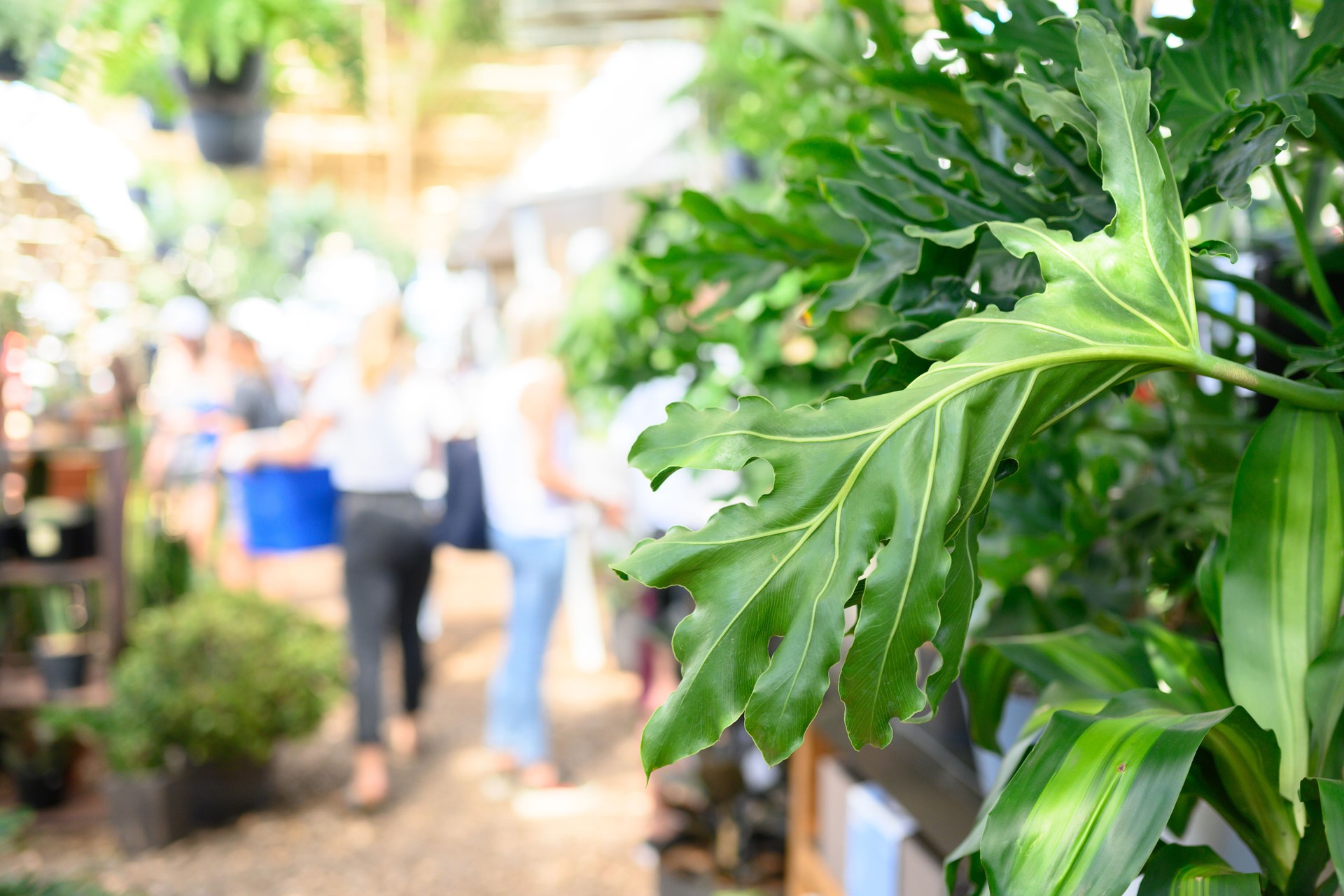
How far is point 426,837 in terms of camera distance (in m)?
3.10

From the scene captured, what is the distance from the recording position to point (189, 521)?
5164 mm

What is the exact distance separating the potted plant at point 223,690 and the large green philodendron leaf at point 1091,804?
279cm

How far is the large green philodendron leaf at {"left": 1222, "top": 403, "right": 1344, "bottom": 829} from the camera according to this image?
688mm

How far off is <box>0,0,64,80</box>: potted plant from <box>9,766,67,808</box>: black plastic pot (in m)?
2.07

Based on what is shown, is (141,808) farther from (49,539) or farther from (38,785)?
(49,539)

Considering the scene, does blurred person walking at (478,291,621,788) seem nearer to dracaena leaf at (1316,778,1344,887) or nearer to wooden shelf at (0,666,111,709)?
wooden shelf at (0,666,111,709)

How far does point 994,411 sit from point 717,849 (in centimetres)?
187

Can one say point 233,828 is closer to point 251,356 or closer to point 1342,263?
point 251,356

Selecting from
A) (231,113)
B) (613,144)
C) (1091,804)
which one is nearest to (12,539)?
(231,113)

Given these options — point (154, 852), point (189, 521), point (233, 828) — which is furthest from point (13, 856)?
point (189, 521)

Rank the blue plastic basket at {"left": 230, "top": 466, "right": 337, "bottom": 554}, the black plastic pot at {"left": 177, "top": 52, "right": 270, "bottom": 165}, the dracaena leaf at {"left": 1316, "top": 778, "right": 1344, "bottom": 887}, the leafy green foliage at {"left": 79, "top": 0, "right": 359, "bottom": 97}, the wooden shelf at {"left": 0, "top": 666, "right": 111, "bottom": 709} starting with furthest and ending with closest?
the blue plastic basket at {"left": 230, "top": 466, "right": 337, "bottom": 554} → the wooden shelf at {"left": 0, "top": 666, "right": 111, "bottom": 709} → the black plastic pot at {"left": 177, "top": 52, "right": 270, "bottom": 165} → the leafy green foliage at {"left": 79, "top": 0, "right": 359, "bottom": 97} → the dracaena leaf at {"left": 1316, "top": 778, "right": 1344, "bottom": 887}

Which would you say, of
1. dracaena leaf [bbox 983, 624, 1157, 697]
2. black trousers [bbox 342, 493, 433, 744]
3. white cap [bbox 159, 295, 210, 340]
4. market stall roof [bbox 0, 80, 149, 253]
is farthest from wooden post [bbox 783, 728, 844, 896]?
white cap [bbox 159, 295, 210, 340]

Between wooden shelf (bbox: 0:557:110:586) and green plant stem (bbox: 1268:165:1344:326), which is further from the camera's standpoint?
wooden shelf (bbox: 0:557:110:586)

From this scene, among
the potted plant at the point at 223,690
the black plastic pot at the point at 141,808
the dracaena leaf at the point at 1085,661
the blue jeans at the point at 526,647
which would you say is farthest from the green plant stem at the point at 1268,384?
the black plastic pot at the point at 141,808
